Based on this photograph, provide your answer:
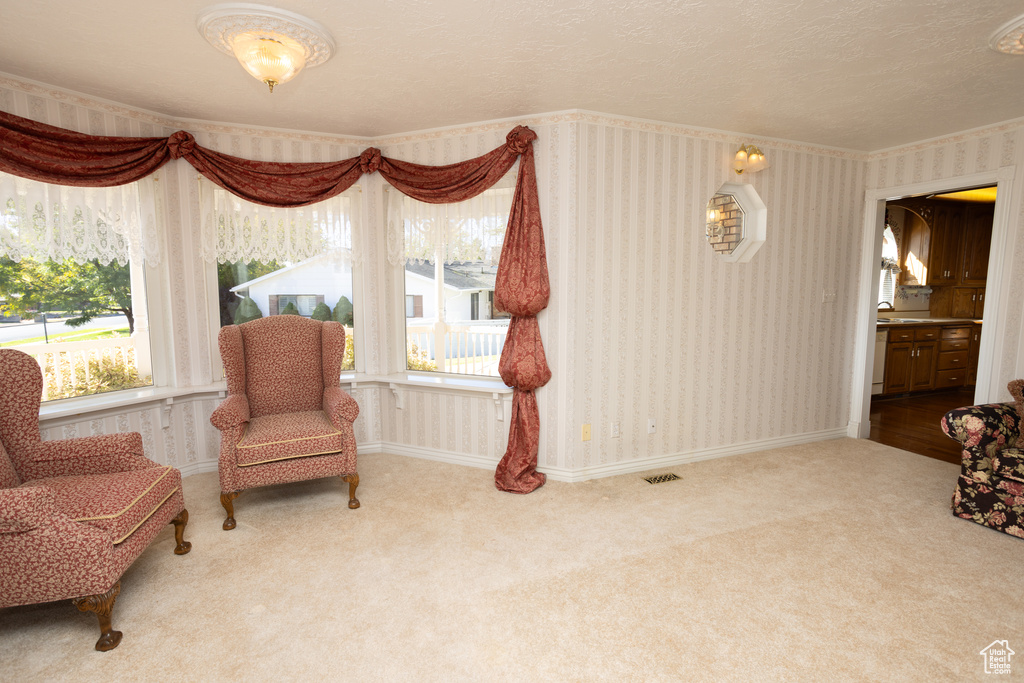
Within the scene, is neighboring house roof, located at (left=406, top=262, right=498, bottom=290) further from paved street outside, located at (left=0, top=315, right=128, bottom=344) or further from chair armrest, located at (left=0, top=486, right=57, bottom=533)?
chair armrest, located at (left=0, top=486, right=57, bottom=533)

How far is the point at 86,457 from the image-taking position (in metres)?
2.33

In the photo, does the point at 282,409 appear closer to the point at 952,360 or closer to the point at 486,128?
the point at 486,128

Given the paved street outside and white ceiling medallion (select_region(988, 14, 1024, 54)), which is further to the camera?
the paved street outside

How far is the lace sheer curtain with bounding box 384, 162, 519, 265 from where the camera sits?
3531mm

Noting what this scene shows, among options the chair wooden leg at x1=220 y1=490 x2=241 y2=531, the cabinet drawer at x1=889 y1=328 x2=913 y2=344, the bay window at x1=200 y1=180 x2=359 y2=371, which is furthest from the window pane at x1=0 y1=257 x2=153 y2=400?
the cabinet drawer at x1=889 y1=328 x2=913 y2=344

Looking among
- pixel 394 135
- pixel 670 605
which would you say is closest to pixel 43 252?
pixel 394 135

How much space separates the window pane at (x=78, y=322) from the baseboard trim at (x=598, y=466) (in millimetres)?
786

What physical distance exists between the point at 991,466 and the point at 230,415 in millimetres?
4038

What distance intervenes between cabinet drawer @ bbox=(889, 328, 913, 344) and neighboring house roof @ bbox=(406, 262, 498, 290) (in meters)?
4.50

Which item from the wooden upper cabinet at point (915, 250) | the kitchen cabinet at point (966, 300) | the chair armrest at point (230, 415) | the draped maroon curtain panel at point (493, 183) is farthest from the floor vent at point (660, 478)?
the kitchen cabinet at point (966, 300)

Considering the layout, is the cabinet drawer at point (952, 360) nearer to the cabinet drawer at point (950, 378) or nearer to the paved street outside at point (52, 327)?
the cabinet drawer at point (950, 378)

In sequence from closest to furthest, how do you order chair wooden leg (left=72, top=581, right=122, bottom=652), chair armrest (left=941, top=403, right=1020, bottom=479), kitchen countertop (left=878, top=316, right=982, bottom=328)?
1. chair wooden leg (left=72, top=581, right=122, bottom=652)
2. chair armrest (left=941, top=403, right=1020, bottom=479)
3. kitchen countertop (left=878, top=316, right=982, bottom=328)

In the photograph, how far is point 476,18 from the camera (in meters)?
2.05

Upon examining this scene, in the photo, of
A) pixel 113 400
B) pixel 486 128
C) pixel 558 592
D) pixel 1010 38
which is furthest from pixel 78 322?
pixel 1010 38
